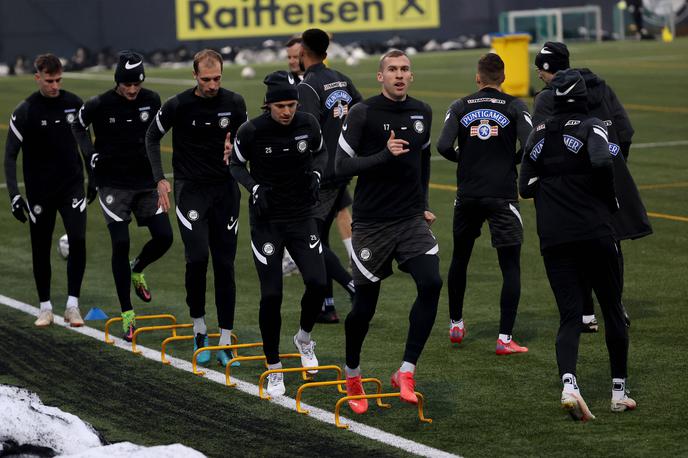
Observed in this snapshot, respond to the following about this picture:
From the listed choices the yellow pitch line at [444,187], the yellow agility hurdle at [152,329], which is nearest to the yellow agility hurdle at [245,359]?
the yellow agility hurdle at [152,329]

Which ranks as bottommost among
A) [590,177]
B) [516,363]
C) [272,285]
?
[516,363]

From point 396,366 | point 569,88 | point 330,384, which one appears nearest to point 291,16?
point 396,366

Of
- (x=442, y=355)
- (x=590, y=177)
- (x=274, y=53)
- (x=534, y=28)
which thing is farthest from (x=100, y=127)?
(x=534, y=28)

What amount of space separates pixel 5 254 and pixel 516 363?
26.2 feet

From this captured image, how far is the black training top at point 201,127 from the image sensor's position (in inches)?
428

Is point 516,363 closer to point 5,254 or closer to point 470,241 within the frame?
point 470,241

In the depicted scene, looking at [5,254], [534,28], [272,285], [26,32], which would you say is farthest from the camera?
[534,28]

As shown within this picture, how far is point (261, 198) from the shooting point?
9836 millimetres

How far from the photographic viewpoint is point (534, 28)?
56688 millimetres

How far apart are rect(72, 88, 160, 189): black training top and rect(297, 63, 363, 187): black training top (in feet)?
4.34

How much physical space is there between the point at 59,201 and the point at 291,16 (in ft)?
142

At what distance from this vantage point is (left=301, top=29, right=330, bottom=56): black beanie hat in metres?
12.2

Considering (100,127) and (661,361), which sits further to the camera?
(100,127)

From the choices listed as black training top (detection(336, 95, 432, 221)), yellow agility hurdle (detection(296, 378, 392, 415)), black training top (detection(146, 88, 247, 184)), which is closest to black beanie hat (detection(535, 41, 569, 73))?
black training top (detection(336, 95, 432, 221))
